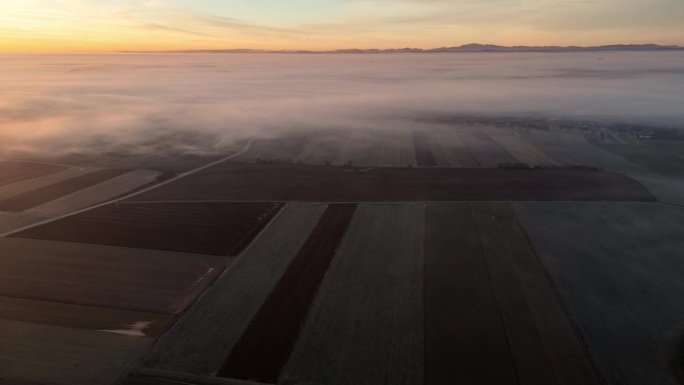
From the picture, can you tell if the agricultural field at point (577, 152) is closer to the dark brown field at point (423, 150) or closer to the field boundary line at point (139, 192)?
the dark brown field at point (423, 150)

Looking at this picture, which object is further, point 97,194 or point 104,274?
point 97,194

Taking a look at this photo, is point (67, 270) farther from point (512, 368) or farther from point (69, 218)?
point (512, 368)

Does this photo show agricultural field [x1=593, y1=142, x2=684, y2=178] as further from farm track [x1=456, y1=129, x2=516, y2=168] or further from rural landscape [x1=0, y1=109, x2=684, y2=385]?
farm track [x1=456, y1=129, x2=516, y2=168]

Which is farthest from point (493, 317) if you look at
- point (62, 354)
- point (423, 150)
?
point (423, 150)

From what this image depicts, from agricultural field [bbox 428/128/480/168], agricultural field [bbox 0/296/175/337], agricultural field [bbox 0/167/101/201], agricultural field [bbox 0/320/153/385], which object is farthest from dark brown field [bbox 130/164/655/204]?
agricultural field [bbox 0/320/153/385]

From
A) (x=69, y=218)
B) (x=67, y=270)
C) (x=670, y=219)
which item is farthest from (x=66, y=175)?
(x=670, y=219)

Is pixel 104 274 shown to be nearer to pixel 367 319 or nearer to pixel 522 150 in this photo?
pixel 367 319
